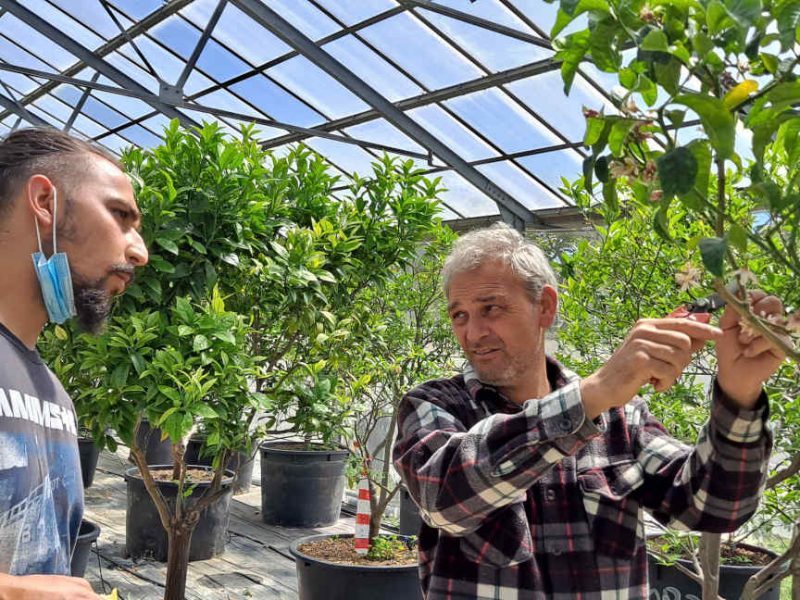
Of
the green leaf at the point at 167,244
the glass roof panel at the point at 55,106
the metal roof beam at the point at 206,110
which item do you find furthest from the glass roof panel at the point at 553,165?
the glass roof panel at the point at 55,106

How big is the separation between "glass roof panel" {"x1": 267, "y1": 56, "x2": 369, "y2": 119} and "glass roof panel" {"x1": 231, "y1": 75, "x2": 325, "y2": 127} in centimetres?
15

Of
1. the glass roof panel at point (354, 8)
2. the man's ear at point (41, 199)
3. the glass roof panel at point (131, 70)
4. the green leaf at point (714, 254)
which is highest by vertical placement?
the glass roof panel at point (131, 70)

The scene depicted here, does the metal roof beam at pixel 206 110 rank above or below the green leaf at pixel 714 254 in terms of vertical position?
above

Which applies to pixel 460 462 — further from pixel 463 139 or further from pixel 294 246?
pixel 463 139

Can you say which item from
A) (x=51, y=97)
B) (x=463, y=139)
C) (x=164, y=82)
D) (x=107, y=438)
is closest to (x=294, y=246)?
(x=107, y=438)

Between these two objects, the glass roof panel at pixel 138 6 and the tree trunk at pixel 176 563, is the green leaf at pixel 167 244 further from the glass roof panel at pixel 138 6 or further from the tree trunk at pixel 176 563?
the glass roof panel at pixel 138 6

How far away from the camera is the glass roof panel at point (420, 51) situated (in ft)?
22.7

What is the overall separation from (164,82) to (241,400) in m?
7.23

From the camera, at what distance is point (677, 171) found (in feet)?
2.03

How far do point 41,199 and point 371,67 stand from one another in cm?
677

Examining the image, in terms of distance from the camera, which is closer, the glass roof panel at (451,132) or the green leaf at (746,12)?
the green leaf at (746,12)

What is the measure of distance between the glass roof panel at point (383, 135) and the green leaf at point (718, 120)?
317 inches

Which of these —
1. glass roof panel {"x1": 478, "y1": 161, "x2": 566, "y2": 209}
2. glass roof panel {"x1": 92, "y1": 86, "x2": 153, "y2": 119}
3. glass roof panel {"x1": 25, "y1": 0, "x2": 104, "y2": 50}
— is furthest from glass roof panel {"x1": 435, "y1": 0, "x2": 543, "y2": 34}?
glass roof panel {"x1": 92, "y1": 86, "x2": 153, "y2": 119}

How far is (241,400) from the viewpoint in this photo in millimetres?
2814
